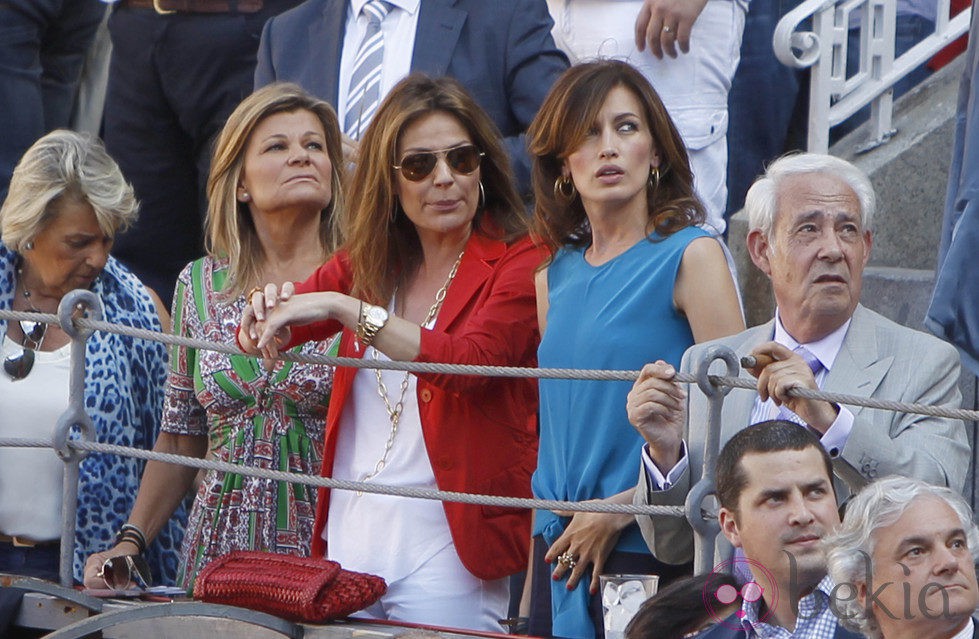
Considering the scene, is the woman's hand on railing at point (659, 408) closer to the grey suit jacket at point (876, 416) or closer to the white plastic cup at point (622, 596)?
the grey suit jacket at point (876, 416)

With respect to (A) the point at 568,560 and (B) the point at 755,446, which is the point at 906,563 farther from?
(A) the point at 568,560

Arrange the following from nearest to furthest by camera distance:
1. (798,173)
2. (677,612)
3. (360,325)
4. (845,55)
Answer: (677,612), (798,173), (360,325), (845,55)

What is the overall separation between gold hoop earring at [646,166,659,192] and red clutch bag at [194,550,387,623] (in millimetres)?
1145

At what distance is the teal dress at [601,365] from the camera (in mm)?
3910

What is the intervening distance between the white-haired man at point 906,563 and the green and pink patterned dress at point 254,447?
69.6 inches

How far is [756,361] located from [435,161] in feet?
3.88

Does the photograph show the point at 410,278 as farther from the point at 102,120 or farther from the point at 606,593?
the point at 102,120

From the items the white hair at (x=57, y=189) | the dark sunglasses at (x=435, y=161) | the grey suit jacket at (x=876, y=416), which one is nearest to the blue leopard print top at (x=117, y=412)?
the white hair at (x=57, y=189)

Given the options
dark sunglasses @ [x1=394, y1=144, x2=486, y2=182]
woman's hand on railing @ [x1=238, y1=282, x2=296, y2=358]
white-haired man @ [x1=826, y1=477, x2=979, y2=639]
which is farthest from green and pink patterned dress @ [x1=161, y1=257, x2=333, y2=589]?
white-haired man @ [x1=826, y1=477, x2=979, y2=639]

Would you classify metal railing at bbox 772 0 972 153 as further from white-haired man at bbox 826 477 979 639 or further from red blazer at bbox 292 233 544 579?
white-haired man at bbox 826 477 979 639

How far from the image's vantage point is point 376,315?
156 inches

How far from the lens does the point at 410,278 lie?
173 inches

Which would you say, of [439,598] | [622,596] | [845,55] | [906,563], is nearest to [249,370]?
[439,598]

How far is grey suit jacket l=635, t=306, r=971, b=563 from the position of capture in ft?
11.1
